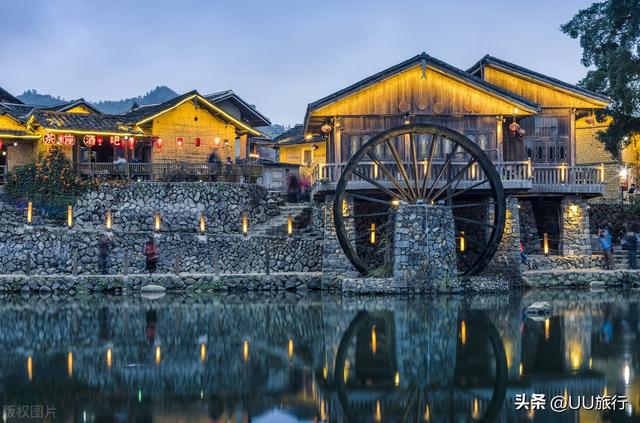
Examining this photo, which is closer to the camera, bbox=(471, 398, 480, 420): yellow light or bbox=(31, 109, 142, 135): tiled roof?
bbox=(471, 398, 480, 420): yellow light

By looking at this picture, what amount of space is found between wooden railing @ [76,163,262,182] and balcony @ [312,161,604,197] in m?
6.76

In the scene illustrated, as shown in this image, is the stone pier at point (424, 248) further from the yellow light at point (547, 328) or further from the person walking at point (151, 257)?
the person walking at point (151, 257)

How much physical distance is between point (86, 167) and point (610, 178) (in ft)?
74.5

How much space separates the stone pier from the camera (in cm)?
2541

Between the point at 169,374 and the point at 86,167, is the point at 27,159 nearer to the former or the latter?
the point at 86,167

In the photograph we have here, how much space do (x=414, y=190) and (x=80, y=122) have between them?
15903 millimetres

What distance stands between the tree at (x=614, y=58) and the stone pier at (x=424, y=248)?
11.5m

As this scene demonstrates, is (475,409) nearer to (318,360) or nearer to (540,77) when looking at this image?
(318,360)

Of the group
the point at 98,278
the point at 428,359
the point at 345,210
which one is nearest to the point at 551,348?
the point at 428,359

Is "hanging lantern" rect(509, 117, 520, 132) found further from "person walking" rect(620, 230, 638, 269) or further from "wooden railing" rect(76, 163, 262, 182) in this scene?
"wooden railing" rect(76, 163, 262, 182)

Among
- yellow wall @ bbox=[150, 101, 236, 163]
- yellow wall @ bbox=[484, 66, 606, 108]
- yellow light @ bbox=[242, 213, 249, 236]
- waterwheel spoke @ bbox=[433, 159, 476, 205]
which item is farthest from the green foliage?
yellow wall @ bbox=[484, 66, 606, 108]

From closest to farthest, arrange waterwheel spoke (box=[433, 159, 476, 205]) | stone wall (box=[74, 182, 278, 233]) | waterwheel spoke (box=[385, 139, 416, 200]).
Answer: waterwheel spoke (box=[385, 139, 416, 200]), waterwheel spoke (box=[433, 159, 476, 205]), stone wall (box=[74, 182, 278, 233])

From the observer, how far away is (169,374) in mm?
13820

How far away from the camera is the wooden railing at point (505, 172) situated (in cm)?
2783
